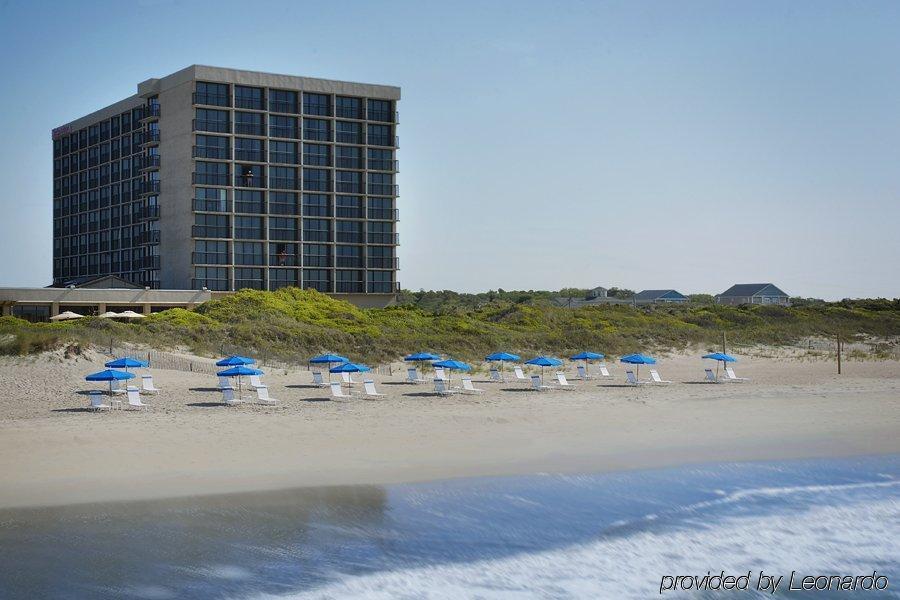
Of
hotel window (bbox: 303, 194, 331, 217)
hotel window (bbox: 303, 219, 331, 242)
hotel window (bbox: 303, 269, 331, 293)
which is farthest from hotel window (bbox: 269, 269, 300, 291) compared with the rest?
hotel window (bbox: 303, 194, 331, 217)

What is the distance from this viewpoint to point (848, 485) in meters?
19.0

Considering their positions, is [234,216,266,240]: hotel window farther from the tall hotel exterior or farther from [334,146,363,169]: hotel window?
[334,146,363,169]: hotel window

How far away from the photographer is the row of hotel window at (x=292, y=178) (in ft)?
232

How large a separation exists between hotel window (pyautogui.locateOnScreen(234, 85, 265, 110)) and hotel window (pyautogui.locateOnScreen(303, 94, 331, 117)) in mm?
3669

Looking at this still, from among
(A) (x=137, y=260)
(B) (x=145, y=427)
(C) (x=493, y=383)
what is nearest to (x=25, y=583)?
(B) (x=145, y=427)

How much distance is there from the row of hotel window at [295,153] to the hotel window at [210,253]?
6.55 meters

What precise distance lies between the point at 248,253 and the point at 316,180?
26.6 ft

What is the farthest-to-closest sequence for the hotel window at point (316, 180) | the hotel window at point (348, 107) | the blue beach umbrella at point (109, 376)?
the hotel window at point (348, 107) → the hotel window at point (316, 180) → the blue beach umbrella at point (109, 376)

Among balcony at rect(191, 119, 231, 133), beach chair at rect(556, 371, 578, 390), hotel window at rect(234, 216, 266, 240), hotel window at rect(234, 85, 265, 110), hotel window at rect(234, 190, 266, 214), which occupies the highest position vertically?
hotel window at rect(234, 85, 265, 110)

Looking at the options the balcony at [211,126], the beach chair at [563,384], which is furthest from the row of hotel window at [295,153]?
the beach chair at [563,384]

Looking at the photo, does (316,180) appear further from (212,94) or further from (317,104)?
(212,94)

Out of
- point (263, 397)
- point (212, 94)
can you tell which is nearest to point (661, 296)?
point (212, 94)

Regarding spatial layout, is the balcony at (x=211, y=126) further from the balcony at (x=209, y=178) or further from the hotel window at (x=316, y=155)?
the hotel window at (x=316, y=155)

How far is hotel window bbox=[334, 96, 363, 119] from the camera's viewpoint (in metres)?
75.0
